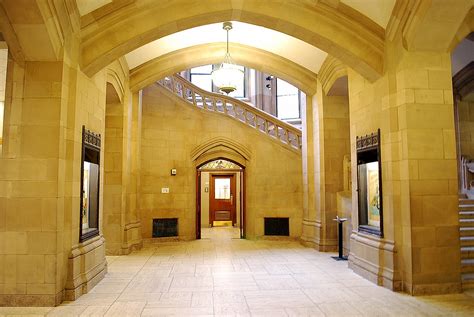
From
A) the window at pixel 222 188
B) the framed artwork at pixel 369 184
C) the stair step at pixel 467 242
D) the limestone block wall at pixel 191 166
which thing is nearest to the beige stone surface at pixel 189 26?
the framed artwork at pixel 369 184

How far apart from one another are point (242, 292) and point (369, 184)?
8.11 ft

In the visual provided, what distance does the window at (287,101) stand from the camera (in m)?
13.9

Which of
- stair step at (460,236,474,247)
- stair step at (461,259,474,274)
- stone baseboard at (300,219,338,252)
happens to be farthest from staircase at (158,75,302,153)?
stair step at (461,259,474,274)

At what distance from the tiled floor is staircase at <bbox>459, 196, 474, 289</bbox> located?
49 cm

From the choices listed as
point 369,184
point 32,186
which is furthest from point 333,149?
point 32,186

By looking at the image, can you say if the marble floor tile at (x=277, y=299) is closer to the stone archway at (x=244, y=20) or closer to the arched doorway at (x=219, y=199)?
the stone archway at (x=244, y=20)

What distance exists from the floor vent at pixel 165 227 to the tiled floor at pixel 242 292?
81.4 inches

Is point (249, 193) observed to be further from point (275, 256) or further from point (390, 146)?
point (390, 146)

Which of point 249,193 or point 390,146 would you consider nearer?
point 390,146

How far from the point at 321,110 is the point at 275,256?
321 centimetres

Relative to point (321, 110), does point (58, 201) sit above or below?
below

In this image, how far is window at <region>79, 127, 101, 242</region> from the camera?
15.4ft

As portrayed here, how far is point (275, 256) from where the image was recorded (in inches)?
272

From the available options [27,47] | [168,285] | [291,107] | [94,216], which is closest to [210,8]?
[27,47]
